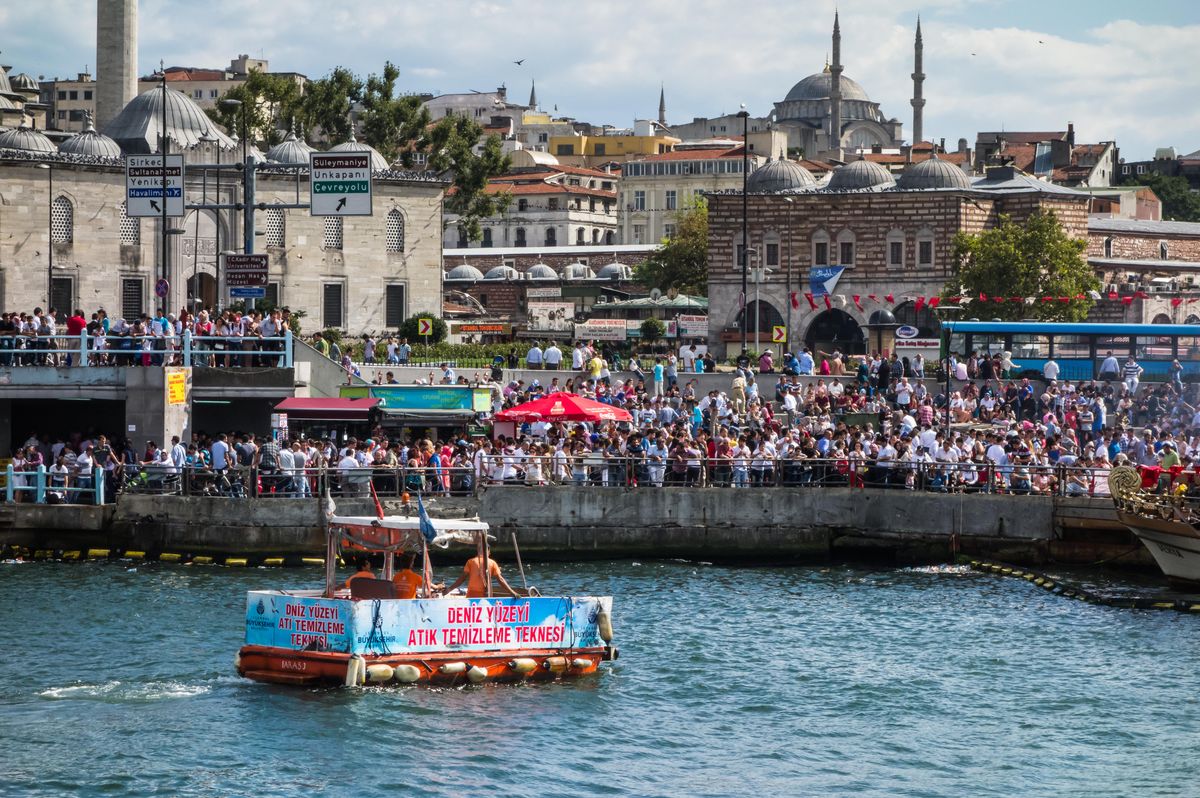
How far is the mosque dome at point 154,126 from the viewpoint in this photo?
66.4 metres

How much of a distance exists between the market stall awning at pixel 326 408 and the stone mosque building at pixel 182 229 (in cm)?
2467

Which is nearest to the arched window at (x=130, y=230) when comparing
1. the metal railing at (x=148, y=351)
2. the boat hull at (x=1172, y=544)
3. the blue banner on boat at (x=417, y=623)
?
the metal railing at (x=148, y=351)

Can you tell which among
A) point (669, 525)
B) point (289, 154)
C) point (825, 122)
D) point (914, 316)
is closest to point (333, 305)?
point (289, 154)

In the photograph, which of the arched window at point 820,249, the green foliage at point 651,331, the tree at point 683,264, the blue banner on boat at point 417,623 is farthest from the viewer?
the tree at point 683,264

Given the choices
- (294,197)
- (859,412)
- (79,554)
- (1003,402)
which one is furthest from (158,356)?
(294,197)

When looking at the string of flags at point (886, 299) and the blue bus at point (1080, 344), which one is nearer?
the blue bus at point (1080, 344)

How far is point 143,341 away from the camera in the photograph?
33469 mm

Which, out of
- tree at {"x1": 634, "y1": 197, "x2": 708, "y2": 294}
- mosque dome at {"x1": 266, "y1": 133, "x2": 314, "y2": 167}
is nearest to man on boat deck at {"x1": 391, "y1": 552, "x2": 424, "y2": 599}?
mosque dome at {"x1": 266, "y1": 133, "x2": 314, "y2": 167}

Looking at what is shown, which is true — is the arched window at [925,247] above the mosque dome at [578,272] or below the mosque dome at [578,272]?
below

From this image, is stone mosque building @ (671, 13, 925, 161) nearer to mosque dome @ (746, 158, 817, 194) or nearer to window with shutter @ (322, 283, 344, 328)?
mosque dome @ (746, 158, 817, 194)

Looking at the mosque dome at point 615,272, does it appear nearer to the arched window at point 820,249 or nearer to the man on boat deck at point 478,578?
the arched window at point 820,249

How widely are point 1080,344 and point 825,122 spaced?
122m

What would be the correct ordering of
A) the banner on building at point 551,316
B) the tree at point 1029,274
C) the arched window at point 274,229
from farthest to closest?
the banner on building at point 551,316
the arched window at point 274,229
the tree at point 1029,274

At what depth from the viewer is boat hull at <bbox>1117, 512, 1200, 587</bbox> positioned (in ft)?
91.5
